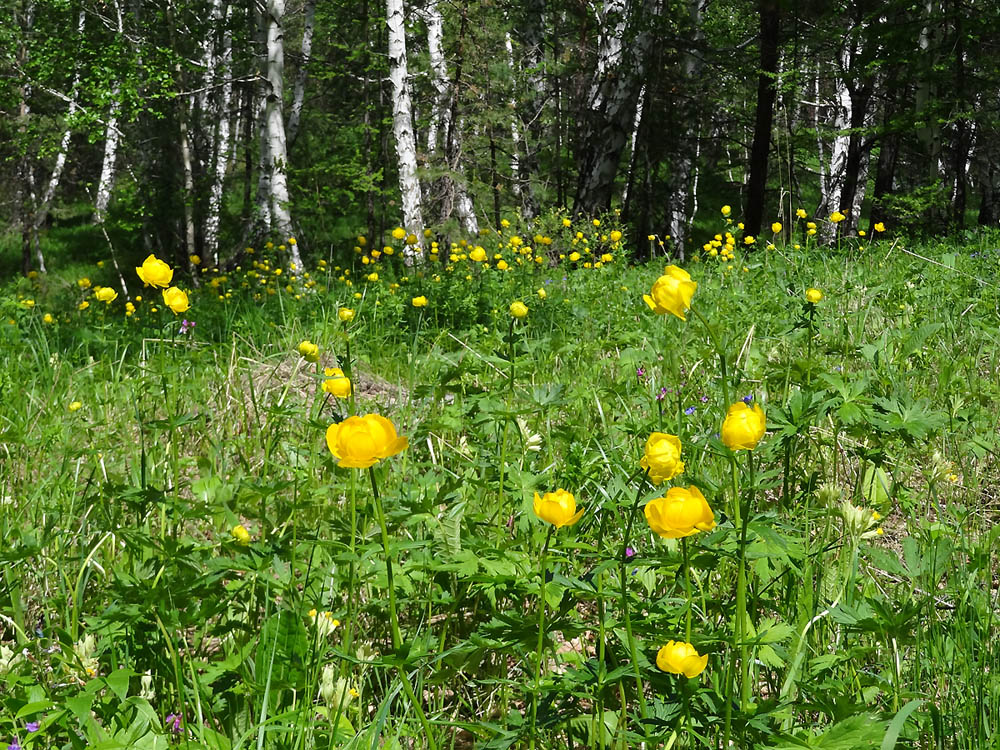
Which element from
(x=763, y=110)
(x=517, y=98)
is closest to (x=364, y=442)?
(x=763, y=110)

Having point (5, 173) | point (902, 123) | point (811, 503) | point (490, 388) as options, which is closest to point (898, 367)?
point (811, 503)

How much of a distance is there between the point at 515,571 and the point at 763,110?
10.2m

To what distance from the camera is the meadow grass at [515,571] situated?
1.14 meters

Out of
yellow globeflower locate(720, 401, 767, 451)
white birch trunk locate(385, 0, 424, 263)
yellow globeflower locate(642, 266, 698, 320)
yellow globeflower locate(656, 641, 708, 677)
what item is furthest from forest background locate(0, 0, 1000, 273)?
yellow globeflower locate(656, 641, 708, 677)

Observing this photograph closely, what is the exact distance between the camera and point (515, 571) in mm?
1352

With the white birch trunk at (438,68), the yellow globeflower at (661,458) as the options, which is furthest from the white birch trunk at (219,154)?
the yellow globeflower at (661,458)

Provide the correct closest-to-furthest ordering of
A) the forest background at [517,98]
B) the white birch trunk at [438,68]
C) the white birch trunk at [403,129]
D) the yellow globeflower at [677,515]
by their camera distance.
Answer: the yellow globeflower at [677,515], the white birch trunk at [403,129], the forest background at [517,98], the white birch trunk at [438,68]

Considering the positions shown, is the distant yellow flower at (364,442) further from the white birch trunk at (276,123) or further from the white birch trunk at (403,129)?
the white birch trunk at (276,123)

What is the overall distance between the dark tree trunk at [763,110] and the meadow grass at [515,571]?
742cm

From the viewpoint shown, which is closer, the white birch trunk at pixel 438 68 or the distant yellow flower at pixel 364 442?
the distant yellow flower at pixel 364 442

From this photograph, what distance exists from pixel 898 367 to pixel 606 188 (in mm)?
6680

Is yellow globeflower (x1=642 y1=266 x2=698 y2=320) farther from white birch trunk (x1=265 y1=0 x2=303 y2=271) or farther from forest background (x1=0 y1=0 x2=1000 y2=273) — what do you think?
white birch trunk (x1=265 y1=0 x2=303 y2=271)

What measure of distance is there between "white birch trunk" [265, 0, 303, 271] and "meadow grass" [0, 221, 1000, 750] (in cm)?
684

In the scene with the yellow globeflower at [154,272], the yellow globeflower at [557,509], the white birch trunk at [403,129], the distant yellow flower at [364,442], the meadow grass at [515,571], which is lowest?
the meadow grass at [515,571]
